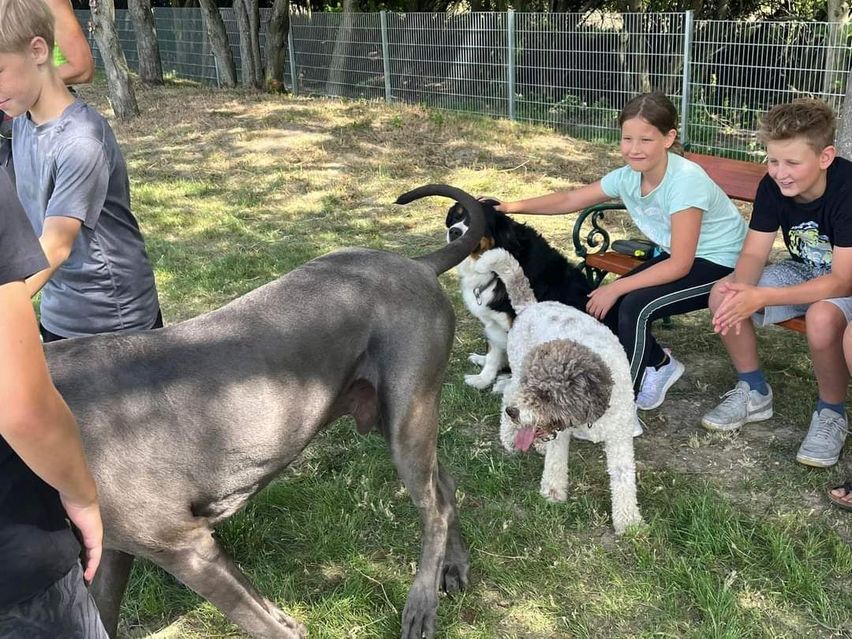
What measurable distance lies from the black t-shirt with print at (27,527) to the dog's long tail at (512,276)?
2.76 m

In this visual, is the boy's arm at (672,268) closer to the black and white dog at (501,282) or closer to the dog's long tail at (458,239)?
the black and white dog at (501,282)

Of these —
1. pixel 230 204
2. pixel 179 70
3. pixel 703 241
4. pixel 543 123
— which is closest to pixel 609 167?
pixel 543 123

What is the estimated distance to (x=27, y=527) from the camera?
147 cm

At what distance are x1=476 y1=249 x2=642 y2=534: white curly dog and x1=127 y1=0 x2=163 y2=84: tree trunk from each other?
51.4 ft

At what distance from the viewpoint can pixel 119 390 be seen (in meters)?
2.16

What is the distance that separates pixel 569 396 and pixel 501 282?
1319 millimetres

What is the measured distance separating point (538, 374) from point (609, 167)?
660cm

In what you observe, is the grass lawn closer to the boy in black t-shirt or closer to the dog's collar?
the boy in black t-shirt

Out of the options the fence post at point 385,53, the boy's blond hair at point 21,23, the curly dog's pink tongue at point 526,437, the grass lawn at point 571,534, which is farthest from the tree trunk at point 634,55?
the boy's blond hair at point 21,23

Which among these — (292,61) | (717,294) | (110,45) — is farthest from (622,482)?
(292,61)

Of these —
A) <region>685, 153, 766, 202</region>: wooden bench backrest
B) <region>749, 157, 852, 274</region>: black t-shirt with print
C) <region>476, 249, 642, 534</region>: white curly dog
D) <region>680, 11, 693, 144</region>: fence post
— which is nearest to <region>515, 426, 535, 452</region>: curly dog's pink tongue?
<region>476, 249, 642, 534</region>: white curly dog

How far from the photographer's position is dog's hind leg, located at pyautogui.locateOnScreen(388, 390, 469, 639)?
2703mm

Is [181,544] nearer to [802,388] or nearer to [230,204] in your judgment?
[802,388]

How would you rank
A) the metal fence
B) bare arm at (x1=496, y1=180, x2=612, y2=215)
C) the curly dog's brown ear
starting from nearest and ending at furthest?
the curly dog's brown ear, bare arm at (x1=496, y1=180, x2=612, y2=215), the metal fence
